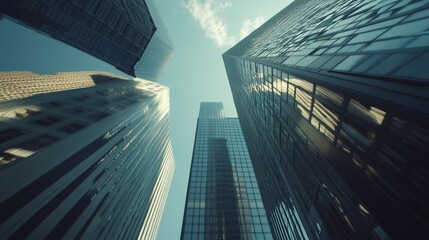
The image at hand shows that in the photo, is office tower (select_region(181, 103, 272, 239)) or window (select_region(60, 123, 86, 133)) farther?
office tower (select_region(181, 103, 272, 239))

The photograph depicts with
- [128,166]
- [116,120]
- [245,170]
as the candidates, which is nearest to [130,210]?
[128,166]

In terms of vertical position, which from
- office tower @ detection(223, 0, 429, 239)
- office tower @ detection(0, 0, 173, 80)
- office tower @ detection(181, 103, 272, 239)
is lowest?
office tower @ detection(181, 103, 272, 239)

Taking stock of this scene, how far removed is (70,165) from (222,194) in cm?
4631

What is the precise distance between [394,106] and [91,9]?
91.6 m

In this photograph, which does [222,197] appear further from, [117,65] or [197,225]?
[117,65]

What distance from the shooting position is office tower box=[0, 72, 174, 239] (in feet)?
88.9

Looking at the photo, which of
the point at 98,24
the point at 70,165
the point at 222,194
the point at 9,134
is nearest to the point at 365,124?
the point at 70,165

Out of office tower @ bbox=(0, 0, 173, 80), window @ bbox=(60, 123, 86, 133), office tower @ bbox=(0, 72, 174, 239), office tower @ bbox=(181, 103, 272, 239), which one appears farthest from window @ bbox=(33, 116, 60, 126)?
office tower @ bbox=(0, 0, 173, 80)

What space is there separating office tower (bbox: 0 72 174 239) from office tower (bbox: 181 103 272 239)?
1817 cm

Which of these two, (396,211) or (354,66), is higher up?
(354,66)

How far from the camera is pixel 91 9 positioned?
79.5 m

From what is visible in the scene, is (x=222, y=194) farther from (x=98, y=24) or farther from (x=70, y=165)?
(x=98, y=24)

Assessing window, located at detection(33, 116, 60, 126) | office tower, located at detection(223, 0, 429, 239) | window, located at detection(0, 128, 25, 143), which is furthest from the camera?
window, located at detection(33, 116, 60, 126)

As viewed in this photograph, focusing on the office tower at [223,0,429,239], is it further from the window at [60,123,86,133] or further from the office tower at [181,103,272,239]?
the office tower at [181,103,272,239]
